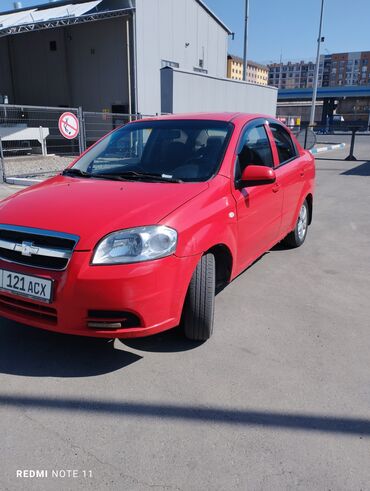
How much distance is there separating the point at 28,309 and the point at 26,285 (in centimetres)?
18

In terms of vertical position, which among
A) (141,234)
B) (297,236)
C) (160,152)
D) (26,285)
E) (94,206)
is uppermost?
(160,152)

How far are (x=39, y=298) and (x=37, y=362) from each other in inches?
22.4

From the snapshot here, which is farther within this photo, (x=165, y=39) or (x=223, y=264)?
(x=165, y=39)

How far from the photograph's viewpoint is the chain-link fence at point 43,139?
10.4m

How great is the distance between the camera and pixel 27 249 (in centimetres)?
249

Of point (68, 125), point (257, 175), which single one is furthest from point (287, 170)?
point (68, 125)

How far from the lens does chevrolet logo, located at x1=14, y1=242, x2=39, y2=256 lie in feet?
8.14

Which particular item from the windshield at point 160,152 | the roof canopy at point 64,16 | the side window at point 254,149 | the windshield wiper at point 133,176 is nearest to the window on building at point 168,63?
the roof canopy at point 64,16

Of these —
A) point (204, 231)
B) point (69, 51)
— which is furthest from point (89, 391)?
point (69, 51)

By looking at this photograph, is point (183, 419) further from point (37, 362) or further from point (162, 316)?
point (37, 362)

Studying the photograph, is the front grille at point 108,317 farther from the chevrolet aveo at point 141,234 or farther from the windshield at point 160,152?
the windshield at point 160,152

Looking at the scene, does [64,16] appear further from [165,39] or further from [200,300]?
[200,300]

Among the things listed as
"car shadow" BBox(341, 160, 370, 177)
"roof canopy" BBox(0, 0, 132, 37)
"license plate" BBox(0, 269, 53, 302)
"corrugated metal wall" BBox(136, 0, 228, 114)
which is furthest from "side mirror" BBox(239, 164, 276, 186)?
"corrugated metal wall" BBox(136, 0, 228, 114)

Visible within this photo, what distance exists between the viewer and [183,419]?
2268 millimetres
